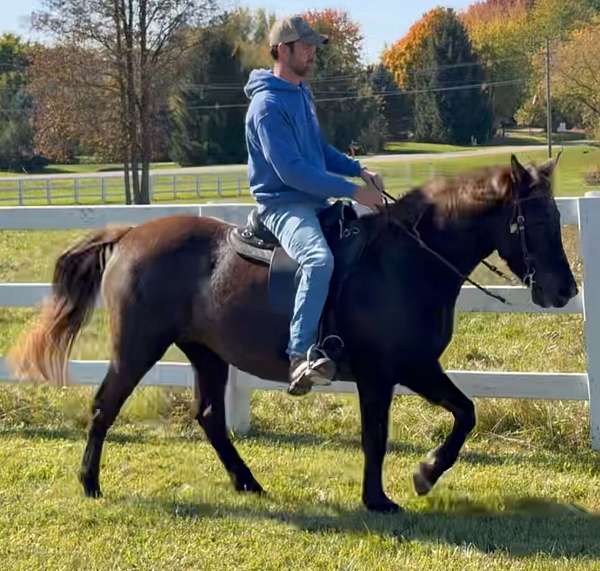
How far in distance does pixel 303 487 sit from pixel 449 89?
67871 millimetres

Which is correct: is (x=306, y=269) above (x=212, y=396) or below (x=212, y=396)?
above

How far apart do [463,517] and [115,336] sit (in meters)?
2.26

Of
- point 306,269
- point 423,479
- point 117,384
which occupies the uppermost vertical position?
point 306,269

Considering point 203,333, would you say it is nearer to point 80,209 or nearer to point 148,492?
point 148,492

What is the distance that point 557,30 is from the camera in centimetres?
8769

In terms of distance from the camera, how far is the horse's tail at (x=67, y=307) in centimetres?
622

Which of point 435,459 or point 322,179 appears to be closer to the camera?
point 322,179

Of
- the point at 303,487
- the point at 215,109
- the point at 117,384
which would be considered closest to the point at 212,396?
the point at 117,384

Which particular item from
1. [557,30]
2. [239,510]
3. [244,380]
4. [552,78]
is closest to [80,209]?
[244,380]

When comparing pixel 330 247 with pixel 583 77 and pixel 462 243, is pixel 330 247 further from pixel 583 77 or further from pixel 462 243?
pixel 583 77

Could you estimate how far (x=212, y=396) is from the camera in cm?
621

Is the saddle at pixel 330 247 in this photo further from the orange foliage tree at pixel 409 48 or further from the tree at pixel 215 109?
the orange foliage tree at pixel 409 48

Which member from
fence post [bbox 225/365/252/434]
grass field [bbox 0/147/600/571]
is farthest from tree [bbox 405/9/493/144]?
fence post [bbox 225/365/252/434]

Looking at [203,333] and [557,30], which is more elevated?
[557,30]
